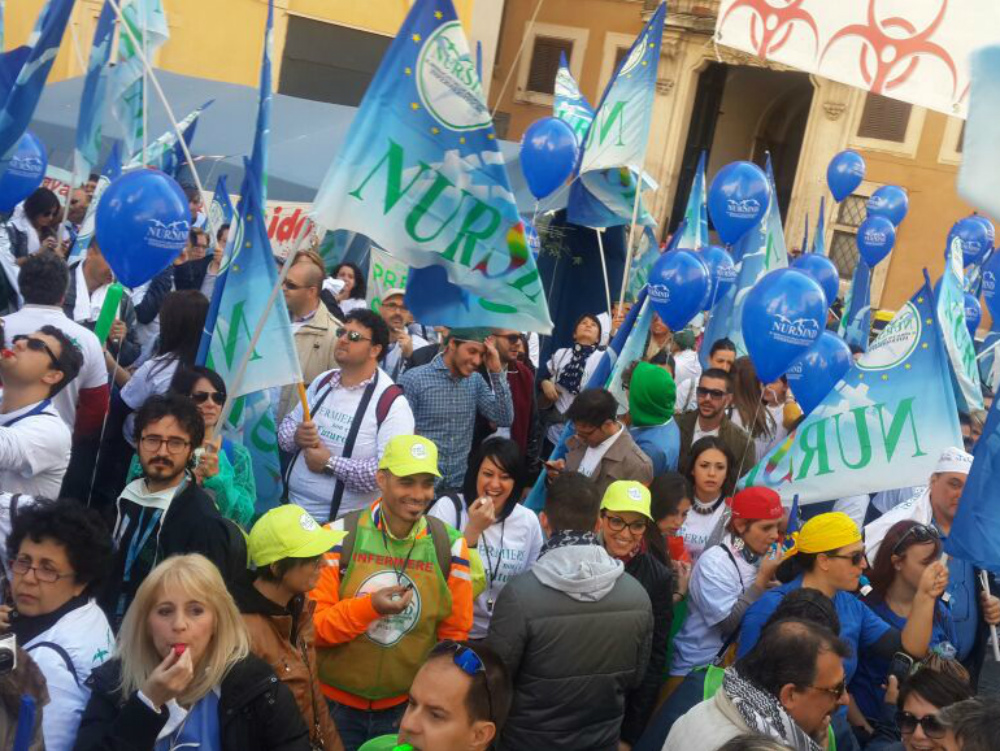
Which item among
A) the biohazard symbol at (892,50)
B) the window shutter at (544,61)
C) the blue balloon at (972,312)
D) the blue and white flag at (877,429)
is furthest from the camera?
the window shutter at (544,61)

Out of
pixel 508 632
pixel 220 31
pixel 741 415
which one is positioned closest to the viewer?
pixel 508 632

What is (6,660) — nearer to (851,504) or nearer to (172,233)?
(172,233)

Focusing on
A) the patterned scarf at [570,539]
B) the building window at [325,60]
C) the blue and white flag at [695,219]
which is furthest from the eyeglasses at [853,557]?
the building window at [325,60]

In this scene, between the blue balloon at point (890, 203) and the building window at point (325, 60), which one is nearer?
the blue balloon at point (890, 203)

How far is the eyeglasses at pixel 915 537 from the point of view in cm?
486

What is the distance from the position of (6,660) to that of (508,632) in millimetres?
1688

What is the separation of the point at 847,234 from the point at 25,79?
1934 cm

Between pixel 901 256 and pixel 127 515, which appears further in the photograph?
pixel 901 256

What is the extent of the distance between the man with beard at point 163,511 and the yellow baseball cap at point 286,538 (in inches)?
5.6

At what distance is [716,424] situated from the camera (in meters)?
6.85

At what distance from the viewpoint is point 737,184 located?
10.0 metres

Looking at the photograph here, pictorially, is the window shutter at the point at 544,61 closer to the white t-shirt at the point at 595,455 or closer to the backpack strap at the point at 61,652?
the white t-shirt at the point at 595,455

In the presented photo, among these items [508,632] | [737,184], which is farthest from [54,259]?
[737,184]

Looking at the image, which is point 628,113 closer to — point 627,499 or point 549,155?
point 549,155
